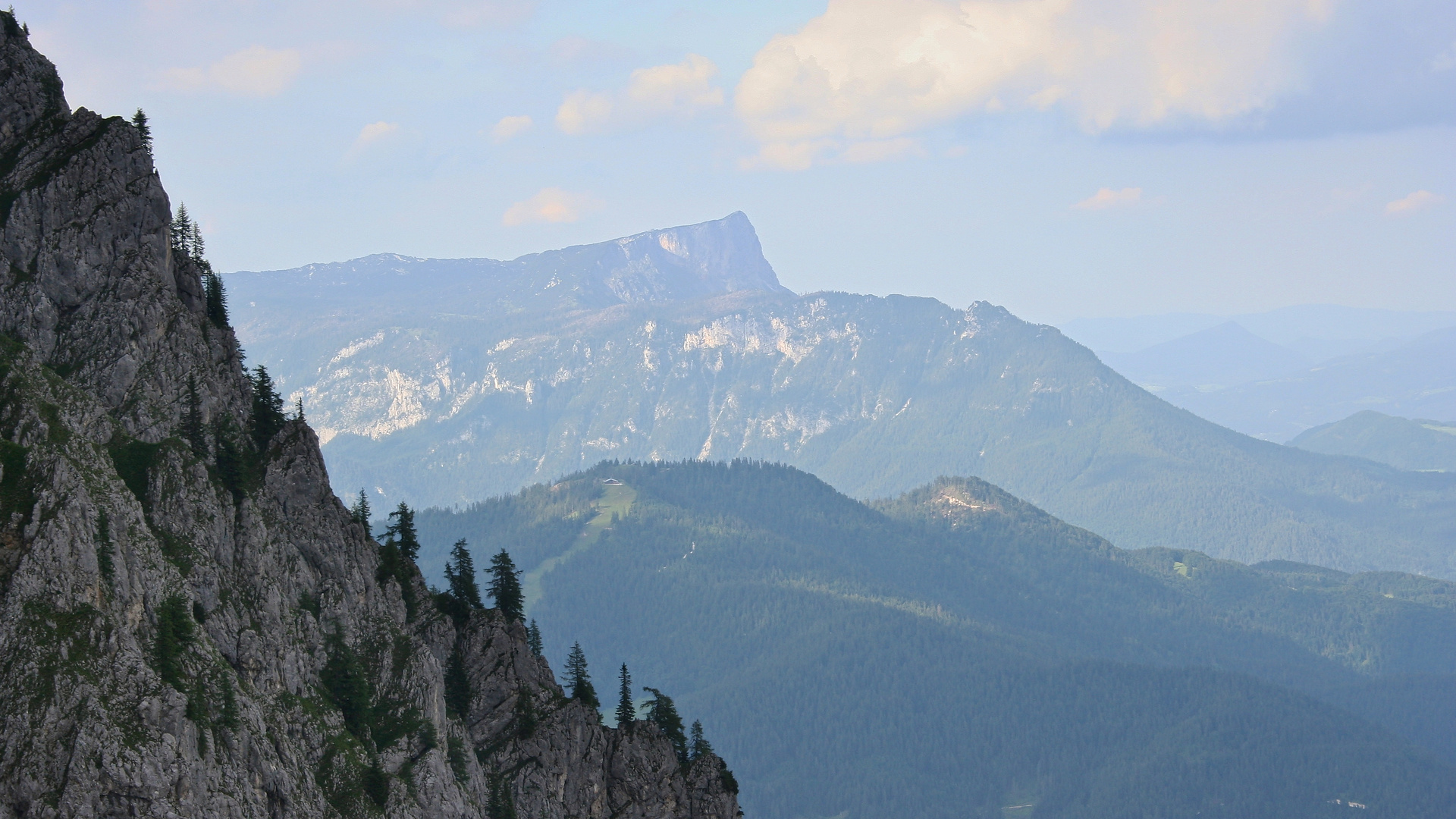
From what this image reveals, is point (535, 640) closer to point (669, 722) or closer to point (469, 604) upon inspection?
point (669, 722)

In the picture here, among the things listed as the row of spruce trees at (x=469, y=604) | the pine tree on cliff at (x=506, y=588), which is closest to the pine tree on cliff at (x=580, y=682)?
the row of spruce trees at (x=469, y=604)

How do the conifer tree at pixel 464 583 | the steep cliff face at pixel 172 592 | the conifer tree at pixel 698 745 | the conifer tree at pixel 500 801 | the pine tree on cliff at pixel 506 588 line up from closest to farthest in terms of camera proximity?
the steep cliff face at pixel 172 592 < the conifer tree at pixel 500 801 < the conifer tree at pixel 464 583 < the pine tree on cliff at pixel 506 588 < the conifer tree at pixel 698 745

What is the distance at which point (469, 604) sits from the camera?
107562 mm

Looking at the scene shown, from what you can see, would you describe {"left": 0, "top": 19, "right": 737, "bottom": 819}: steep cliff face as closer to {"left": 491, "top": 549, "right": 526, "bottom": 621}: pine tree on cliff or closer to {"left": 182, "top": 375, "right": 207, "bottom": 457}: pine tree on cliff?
{"left": 182, "top": 375, "right": 207, "bottom": 457}: pine tree on cliff

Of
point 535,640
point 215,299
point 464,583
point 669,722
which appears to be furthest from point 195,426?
point 669,722

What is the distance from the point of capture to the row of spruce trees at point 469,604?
96375mm

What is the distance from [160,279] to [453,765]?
105ft

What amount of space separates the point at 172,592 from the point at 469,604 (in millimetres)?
41079

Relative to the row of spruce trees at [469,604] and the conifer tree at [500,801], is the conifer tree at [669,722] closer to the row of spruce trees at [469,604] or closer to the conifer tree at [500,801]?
the row of spruce trees at [469,604]

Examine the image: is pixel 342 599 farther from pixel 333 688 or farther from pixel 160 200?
pixel 160 200

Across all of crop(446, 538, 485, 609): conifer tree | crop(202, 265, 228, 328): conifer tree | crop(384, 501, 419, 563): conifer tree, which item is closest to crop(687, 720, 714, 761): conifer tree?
crop(446, 538, 485, 609): conifer tree

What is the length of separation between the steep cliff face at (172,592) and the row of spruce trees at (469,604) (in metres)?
1.11

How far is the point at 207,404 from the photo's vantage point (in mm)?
82625

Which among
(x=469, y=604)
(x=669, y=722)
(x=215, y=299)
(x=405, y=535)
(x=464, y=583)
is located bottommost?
(x=669, y=722)
